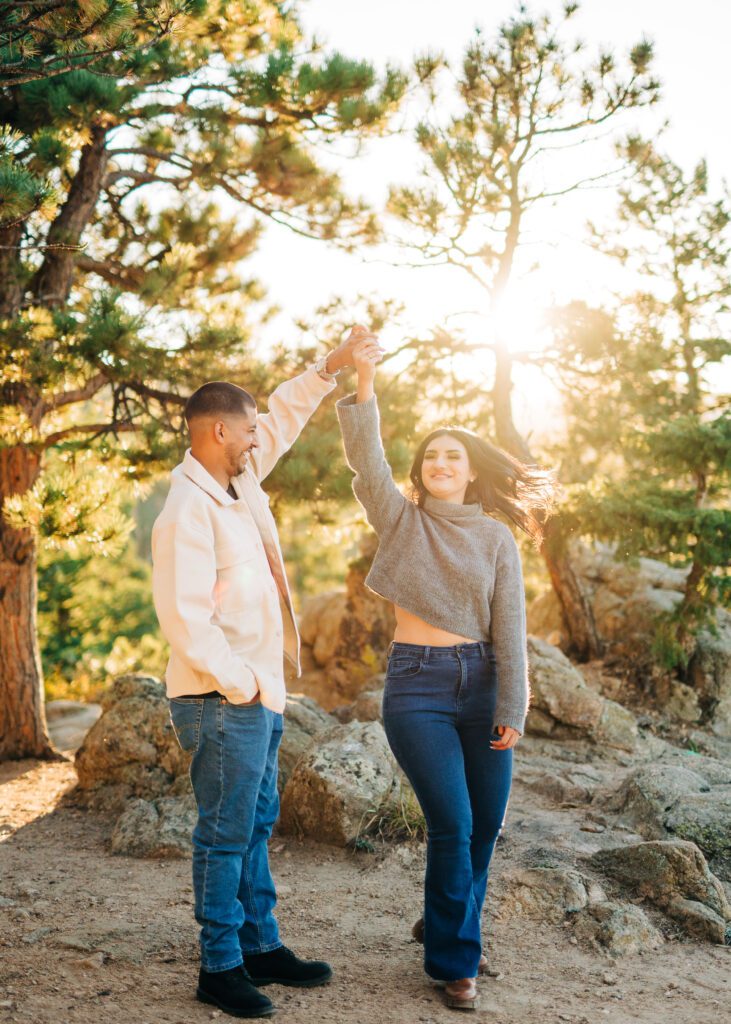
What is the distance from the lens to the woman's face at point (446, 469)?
302 centimetres

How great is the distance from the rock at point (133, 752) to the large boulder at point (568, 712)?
272 cm

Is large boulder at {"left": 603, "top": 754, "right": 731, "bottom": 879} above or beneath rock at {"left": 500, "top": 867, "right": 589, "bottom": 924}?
above

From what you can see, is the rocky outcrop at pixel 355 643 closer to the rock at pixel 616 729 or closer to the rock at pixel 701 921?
the rock at pixel 616 729

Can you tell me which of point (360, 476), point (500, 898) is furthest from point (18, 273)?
point (500, 898)

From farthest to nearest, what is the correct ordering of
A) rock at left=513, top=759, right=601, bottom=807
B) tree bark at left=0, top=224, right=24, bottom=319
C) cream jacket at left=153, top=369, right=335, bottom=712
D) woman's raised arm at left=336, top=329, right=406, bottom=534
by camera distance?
tree bark at left=0, top=224, right=24, bottom=319 → rock at left=513, top=759, right=601, bottom=807 → woman's raised arm at left=336, top=329, right=406, bottom=534 → cream jacket at left=153, top=369, right=335, bottom=712

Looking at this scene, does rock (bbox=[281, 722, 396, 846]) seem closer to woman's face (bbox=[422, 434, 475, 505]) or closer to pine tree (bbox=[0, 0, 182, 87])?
woman's face (bbox=[422, 434, 475, 505])

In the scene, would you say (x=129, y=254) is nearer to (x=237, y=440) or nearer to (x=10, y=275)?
(x=10, y=275)

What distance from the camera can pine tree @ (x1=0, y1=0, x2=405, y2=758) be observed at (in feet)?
16.7

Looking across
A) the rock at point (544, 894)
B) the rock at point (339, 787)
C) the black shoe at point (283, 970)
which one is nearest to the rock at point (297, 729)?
the rock at point (339, 787)

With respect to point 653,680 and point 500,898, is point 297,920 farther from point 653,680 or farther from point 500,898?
point 653,680

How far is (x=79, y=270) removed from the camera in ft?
23.4

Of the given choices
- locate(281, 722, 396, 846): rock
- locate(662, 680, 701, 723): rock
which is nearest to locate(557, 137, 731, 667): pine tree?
locate(662, 680, 701, 723): rock

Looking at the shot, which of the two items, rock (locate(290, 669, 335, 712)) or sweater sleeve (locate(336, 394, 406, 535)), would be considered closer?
sweater sleeve (locate(336, 394, 406, 535))

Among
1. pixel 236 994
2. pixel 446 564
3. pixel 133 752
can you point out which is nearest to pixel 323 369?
pixel 446 564
